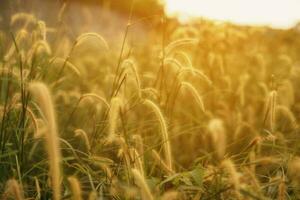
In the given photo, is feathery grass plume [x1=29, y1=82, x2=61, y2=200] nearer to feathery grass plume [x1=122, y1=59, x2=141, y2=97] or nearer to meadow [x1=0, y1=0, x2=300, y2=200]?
meadow [x1=0, y1=0, x2=300, y2=200]

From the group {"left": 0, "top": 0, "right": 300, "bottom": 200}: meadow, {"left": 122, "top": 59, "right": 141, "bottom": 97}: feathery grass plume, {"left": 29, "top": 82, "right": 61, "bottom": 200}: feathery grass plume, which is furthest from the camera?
{"left": 122, "top": 59, "right": 141, "bottom": 97}: feathery grass plume

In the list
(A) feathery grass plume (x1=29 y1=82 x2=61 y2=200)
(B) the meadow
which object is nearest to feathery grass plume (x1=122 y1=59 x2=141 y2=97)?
(B) the meadow

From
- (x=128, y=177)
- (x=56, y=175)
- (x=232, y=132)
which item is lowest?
(x=232, y=132)

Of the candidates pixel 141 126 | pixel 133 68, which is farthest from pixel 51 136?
pixel 141 126

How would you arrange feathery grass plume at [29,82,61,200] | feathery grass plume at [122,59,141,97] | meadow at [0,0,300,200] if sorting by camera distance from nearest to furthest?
feathery grass plume at [29,82,61,200] < meadow at [0,0,300,200] < feathery grass plume at [122,59,141,97]

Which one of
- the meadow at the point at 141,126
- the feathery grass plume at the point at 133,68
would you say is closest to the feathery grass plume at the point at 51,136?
the meadow at the point at 141,126

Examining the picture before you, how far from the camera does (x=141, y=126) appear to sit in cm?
254

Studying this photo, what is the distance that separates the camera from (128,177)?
5.79ft

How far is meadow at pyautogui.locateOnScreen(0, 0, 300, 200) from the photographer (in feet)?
5.52

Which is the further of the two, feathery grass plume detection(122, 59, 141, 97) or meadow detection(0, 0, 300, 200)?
feathery grass plume detection(122, 59, 141, 97)

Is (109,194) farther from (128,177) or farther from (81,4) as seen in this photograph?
(81,4)

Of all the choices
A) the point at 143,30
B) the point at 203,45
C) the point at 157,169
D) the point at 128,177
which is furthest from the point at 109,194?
the point at 143,30

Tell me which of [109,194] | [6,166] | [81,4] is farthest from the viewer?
[81,4]

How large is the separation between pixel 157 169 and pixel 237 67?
142 inches
